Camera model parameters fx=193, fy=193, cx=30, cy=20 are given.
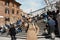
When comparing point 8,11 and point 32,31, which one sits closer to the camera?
point 32,31

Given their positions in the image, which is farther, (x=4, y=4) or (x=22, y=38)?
(x=4, y=4)

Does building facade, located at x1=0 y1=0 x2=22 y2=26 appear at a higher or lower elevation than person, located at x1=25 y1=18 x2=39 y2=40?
higher

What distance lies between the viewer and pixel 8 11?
69.9 m

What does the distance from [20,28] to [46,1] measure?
1379 cm

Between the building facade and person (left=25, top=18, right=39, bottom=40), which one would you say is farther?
the building facade

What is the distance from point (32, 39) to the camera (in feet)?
29.9

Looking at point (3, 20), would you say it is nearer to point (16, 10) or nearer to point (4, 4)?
point (4, 4)

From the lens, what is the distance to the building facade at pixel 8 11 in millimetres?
64188

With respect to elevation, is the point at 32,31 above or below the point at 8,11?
below

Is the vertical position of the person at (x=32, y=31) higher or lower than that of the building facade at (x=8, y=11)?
lower

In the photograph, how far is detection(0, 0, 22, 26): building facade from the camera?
64188 millimetres

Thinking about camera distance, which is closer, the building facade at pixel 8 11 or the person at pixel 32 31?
the person at pixel 32 31

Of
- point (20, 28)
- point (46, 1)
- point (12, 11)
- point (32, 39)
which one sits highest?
point (12, 11)

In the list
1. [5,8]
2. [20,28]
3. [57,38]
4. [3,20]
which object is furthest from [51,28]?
[5,8]
